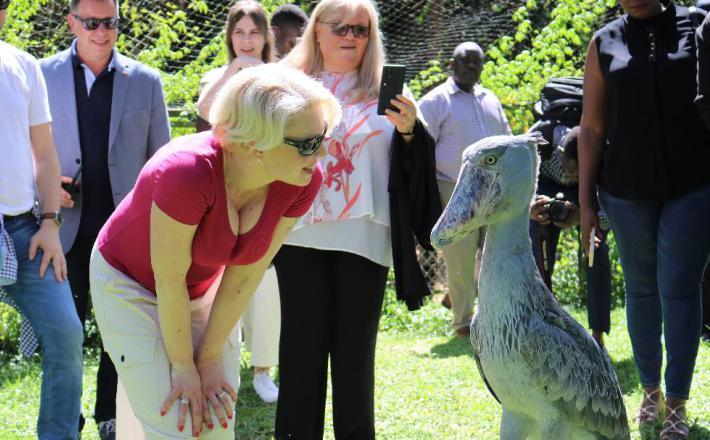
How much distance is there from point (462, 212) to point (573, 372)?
0.59 m

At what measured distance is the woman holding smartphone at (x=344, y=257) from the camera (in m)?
4.16

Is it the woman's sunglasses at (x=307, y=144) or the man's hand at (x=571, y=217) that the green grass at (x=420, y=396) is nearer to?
the man's hand at (x=571, y=217)

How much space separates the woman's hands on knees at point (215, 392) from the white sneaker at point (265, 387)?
2584 mm

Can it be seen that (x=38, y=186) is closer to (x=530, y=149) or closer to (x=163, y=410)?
(x=163, y=410)

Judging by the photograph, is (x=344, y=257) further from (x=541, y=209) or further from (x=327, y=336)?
(x=541, y=209)

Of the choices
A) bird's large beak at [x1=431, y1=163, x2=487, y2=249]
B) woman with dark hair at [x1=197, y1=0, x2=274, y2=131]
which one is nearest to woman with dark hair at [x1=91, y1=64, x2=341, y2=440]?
bird's large beak at [x1=431, y1=163, x2=487, y2=249]

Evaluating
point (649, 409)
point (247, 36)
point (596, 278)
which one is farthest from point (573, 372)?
point (596, 278)

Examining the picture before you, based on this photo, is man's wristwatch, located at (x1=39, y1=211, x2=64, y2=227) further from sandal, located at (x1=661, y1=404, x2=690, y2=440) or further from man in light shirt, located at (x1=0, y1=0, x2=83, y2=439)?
sandal, located at (x1=661, y1=404, x2=690, y2=440)

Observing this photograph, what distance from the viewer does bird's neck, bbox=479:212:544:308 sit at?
9.56ft

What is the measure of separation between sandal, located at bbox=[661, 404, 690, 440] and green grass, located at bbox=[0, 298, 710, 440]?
5.0 inches

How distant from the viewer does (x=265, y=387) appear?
611cm

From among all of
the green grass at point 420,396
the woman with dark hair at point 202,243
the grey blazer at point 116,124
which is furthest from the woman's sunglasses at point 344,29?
the green grass at point 420,396

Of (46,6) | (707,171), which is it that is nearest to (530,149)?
(707,171)

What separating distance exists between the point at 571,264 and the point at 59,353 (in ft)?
21.0
